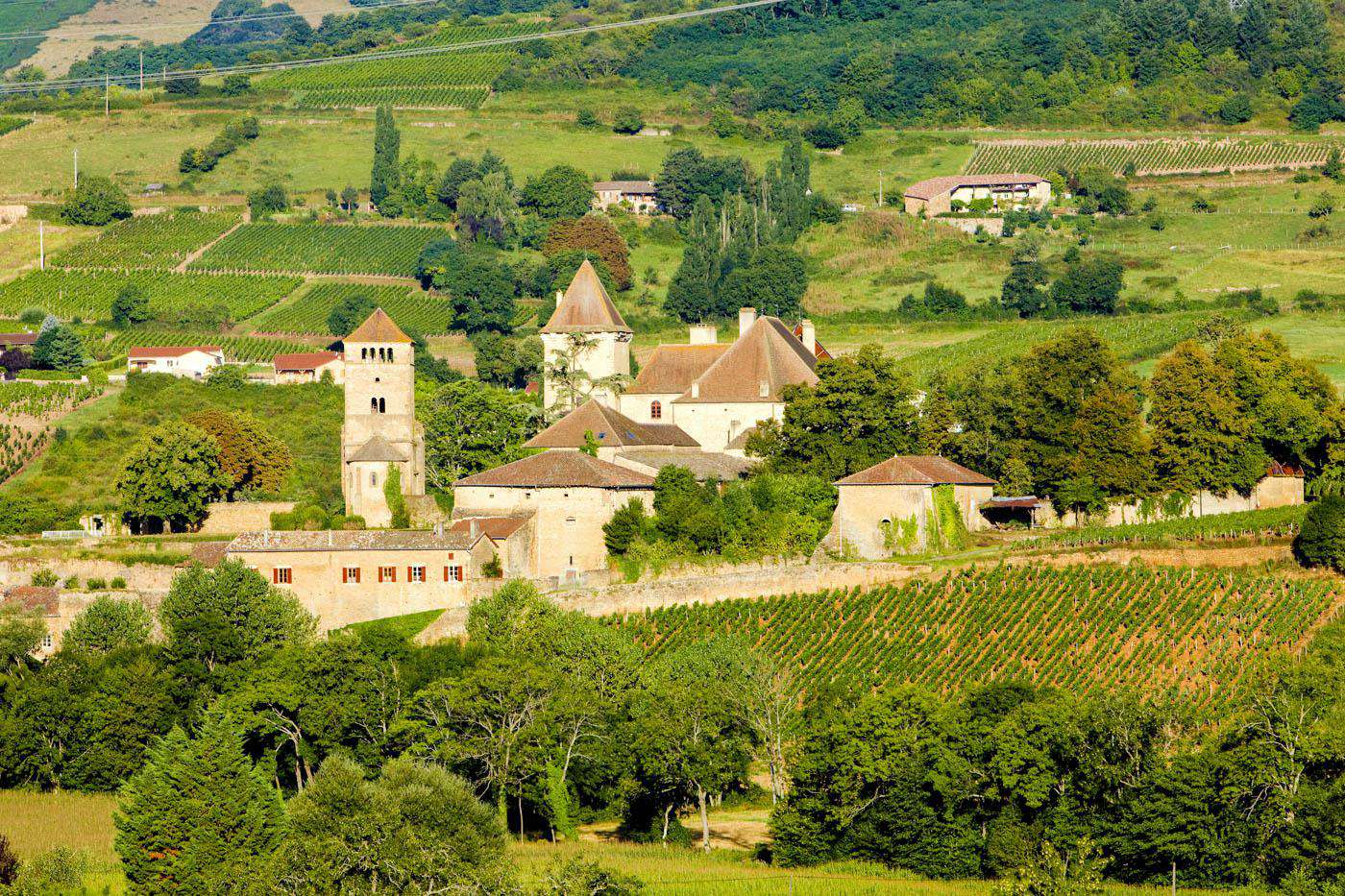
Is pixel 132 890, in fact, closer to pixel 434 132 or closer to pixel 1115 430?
pixel 1115 430

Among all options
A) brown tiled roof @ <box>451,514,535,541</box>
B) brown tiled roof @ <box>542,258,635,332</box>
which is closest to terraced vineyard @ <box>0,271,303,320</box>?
brown tiled roof @ <box>542,258,635,332</box>

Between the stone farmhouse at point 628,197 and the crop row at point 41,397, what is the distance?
49.1 metres

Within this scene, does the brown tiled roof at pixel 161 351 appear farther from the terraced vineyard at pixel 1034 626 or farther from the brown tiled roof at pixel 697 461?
the terraced vineyard at pixel 1034 626

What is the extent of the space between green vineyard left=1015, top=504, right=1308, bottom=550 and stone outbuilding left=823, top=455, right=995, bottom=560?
3.01m

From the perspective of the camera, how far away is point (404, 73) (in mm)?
173375

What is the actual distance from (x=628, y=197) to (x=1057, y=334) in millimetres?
54283

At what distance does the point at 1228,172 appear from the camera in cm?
14375

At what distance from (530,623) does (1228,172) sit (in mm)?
94063

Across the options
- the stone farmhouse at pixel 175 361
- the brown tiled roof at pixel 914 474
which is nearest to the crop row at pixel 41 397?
the stone farmhouse at pixel 175 361

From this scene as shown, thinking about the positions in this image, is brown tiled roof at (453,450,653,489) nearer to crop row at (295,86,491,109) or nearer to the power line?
crop row at (295,86,491,109)

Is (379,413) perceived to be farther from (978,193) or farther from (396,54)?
(396,54)

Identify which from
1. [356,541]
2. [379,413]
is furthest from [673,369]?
[356,541]

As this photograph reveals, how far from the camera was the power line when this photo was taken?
593ft

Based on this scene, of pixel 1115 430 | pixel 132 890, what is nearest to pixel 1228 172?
pixel 1115 430
